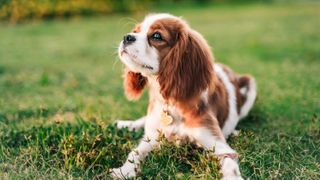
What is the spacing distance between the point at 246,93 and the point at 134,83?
→ 1544 mm

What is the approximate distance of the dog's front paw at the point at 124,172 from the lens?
4.27 metres

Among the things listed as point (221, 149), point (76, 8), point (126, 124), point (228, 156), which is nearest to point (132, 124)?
point (126, 124)

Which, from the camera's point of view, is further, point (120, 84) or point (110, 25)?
point (110, 25)

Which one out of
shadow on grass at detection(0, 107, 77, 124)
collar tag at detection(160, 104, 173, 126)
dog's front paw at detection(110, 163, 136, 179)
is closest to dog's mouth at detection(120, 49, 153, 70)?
collar tag at detection(160, 104, 173, 126)

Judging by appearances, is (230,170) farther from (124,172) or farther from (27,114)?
(27,114)

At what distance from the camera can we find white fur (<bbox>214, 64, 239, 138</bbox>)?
17.4ft

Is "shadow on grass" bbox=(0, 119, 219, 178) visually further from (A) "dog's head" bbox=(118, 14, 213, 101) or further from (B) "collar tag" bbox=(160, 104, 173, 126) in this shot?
(A) "dog's head" bbox=(118, 14, 213, 101)

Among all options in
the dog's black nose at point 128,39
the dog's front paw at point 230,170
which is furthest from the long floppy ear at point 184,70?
the dog's front paw at point 230,170

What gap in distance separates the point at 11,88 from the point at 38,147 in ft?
9.85

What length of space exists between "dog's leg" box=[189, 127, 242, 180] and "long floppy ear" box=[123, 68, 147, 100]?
723mm

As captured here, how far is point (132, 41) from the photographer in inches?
176

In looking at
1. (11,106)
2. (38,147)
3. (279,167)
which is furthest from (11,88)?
(279,167)

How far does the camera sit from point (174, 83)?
451cm

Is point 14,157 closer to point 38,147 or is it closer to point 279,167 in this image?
point 38,147
